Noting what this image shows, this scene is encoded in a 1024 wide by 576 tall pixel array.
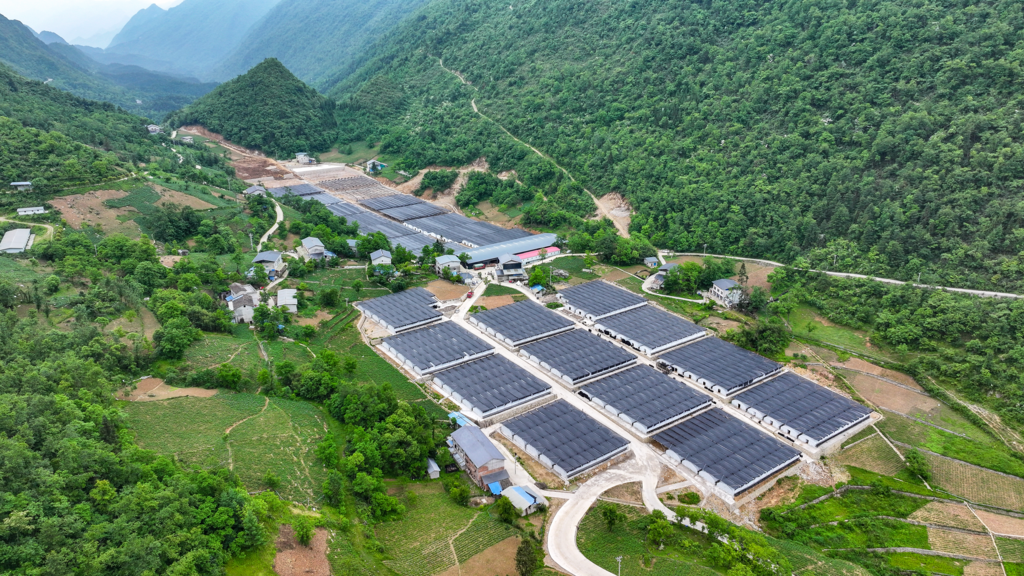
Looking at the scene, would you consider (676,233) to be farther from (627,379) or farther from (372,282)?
(372,282)

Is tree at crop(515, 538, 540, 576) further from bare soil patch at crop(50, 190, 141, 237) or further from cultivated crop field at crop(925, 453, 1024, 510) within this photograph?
bare soil patch at crop(50, 190, 141, 237)

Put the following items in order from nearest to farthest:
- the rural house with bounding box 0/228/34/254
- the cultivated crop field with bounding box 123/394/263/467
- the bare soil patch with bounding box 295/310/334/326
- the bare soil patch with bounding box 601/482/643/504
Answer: the cultivated crop field with bounding box 123/394/263/467 < the bare soil patch with bounding box 601/482/643/504 < the rural house with bounding box 0/228/34/254 < the bare soil patch with bounding box 295/310/334/326

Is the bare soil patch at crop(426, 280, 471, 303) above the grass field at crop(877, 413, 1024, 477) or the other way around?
above

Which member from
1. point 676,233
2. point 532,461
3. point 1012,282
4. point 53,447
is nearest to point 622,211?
point 676,233

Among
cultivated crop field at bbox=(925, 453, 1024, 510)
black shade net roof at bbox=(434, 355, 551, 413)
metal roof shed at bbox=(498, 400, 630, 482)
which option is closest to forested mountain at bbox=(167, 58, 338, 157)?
black shade net roof at bbox=(434, 355, 551, 413)

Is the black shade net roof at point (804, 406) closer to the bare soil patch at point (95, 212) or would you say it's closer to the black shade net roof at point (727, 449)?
the black shade net roof at point (727, 449)

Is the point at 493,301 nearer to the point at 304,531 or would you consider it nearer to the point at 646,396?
the point at 646,396

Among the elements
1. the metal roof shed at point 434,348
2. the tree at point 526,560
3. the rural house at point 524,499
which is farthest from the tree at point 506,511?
the metal roof shed at point 434,348
